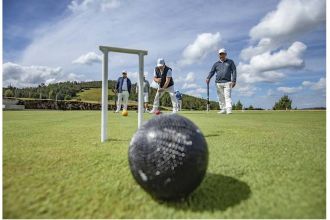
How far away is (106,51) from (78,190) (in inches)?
96.4

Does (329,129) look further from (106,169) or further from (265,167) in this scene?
(106,169)

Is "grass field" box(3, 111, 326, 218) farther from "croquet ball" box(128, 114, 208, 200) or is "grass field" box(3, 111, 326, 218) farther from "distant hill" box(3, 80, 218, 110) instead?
"distant hill" box(3, 80, 218, 110)

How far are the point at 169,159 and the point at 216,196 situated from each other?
60cm

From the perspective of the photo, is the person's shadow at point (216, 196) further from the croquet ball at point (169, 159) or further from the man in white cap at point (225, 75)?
the man in white cap at point (225, 75)

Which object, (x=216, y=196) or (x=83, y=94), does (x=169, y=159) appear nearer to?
(x=216, y=196)

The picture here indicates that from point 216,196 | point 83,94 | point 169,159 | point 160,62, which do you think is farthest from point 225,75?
point 83,94

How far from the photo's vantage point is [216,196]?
8.61 ft

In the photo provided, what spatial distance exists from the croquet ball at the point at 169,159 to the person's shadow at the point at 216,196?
3.8 inches

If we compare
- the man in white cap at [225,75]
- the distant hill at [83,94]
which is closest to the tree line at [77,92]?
the distant hill at [83,94]

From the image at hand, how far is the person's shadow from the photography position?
2.46 m

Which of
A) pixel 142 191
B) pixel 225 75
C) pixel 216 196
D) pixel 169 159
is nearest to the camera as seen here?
pixel 169 159

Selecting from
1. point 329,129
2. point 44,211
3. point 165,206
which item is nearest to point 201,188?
point 165,206

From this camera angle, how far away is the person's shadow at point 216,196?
2.46m

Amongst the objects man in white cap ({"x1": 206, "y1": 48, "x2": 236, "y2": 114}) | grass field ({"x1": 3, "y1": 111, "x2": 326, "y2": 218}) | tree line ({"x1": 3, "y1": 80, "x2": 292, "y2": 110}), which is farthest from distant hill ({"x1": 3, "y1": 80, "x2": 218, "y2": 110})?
grass field ({"x1": 3, "y1": 111, "x2": 326, "y2": 218})
